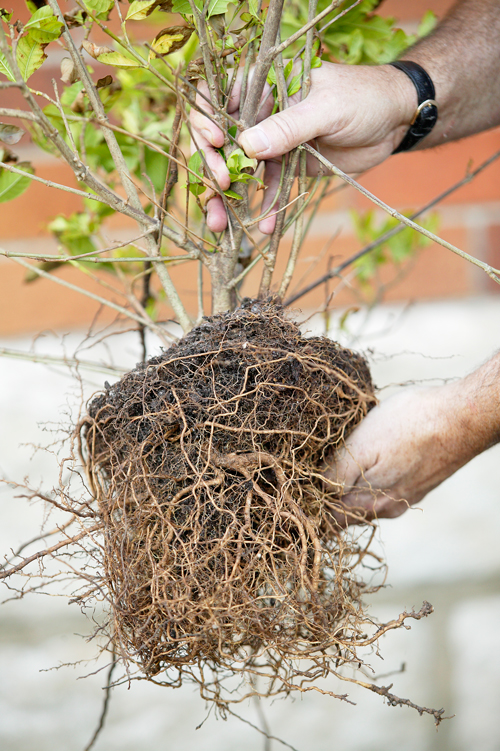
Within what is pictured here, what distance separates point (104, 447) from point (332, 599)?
276mm

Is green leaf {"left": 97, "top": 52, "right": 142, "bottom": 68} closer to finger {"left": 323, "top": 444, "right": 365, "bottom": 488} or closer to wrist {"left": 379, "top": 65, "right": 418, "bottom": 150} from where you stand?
wrist {"left": 379, "top": 65, "right": 418, "bottom": 150}

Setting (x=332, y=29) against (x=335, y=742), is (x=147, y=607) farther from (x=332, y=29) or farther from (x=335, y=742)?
(x=335, y=742)

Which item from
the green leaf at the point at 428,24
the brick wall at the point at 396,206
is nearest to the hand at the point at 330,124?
the green leaf at the point at 428,24

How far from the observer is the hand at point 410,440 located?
0.63 m

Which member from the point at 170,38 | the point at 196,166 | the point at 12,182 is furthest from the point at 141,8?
the point at 12,182

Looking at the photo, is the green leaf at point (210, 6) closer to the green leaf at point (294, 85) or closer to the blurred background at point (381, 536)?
the green leaf at point (294, 85)

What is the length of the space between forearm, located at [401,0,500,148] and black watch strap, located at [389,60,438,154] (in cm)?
4

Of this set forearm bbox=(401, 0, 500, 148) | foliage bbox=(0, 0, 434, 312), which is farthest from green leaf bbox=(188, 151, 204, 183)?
forearm bbox=(401, 0, 500, 148)

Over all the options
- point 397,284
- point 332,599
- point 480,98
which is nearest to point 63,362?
point 332,599

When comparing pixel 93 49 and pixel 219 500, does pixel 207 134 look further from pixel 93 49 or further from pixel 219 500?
pixel 219 500

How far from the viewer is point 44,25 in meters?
0.47

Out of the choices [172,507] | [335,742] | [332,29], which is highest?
[332,29]

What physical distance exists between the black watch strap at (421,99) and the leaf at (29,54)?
43cm

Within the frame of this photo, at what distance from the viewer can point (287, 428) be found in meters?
0.55
